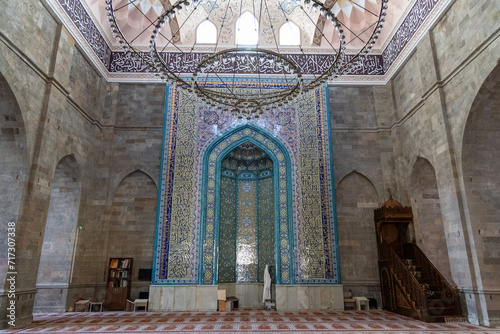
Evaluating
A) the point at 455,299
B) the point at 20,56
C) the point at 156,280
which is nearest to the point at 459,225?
the point at 455,299

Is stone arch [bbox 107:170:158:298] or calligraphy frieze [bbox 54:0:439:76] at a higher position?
calligraphy frieze [bbox 54:0:439:76]

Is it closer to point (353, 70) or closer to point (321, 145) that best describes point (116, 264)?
point (321, 145)

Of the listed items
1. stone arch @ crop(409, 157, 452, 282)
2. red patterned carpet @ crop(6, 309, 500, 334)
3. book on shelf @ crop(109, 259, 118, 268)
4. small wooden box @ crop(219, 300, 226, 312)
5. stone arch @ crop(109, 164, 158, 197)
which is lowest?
red patterned carpet @ crop(6, 309, 500, 334)

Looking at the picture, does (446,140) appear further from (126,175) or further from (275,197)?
(126,175)

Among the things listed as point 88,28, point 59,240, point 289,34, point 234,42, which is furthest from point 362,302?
point 88,28

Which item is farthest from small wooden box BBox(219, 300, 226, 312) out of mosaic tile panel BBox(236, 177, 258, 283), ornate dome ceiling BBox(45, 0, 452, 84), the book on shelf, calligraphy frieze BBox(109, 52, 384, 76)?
ornate dome ceiling BBox(45, 0, 452, 84)

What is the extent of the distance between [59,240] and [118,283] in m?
1.58

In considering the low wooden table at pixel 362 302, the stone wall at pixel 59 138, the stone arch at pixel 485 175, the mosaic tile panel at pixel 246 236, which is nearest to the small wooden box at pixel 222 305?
the mosaic tile panel at pixel 246 236

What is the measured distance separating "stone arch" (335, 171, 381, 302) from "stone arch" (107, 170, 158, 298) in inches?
178

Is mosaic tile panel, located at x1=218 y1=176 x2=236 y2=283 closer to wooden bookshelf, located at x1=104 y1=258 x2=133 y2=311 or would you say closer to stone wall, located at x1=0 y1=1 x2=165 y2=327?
stone wall, located at x1=0 y1=1 x2=165 y2=327

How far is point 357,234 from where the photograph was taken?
8.45 metres

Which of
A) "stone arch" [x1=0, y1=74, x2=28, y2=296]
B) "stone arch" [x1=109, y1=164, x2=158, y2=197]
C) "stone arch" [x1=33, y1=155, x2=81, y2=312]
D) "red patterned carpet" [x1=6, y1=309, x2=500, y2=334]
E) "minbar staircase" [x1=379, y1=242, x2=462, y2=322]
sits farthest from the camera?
"stone arch" [x1=109, y1=164, x2=158, y2=197]

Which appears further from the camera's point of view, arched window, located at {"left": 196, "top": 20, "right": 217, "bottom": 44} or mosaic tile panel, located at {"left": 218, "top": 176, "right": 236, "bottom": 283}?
arched window, located at {"left": 196, "top": 20, "right": 217, "bottom": 44}

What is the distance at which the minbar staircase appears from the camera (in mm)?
5949
